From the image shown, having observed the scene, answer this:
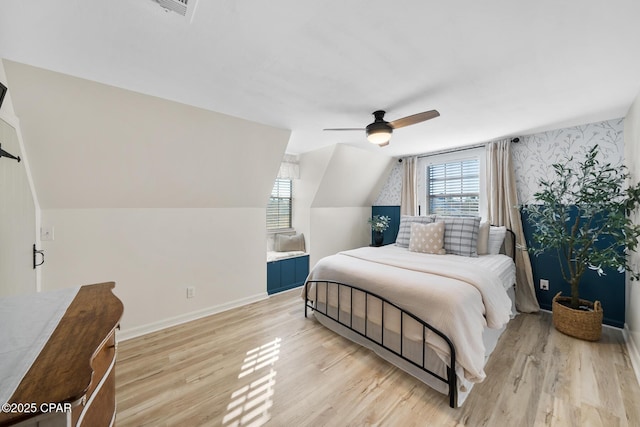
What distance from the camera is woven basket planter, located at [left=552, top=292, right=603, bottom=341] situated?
2.42 m

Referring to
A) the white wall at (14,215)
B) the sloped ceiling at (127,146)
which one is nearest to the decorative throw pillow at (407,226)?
the sloped ceiling at (127,146)

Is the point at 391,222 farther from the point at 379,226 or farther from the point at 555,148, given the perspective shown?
the point at 555,148

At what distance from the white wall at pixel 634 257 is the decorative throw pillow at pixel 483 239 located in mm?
1160

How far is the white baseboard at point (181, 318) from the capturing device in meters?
2.58

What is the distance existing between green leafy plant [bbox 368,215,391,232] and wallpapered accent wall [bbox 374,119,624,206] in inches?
82.3

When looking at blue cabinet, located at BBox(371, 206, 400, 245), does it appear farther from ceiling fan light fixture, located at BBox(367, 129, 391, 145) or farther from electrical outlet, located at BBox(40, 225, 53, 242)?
electrical outlet, located at BBox(40, 225, 53, 242)

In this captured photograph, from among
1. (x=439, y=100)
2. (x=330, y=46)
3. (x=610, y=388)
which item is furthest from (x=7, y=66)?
(x=610, y=388)

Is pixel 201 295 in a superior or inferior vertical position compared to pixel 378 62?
inferior

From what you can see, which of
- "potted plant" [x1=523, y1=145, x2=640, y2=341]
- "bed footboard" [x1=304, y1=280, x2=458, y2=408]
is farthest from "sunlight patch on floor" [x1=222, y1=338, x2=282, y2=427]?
"potted plant" [x1=523, y1=145, x2=640, y2=341]

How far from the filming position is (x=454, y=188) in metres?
4.03

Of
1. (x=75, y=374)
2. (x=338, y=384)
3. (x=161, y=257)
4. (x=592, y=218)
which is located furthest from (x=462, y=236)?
(x=161, y=257)

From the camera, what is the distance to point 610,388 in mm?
1818

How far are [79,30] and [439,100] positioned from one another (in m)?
2.53

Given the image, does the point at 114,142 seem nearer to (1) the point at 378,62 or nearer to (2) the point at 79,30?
(2) the point at 79,30
